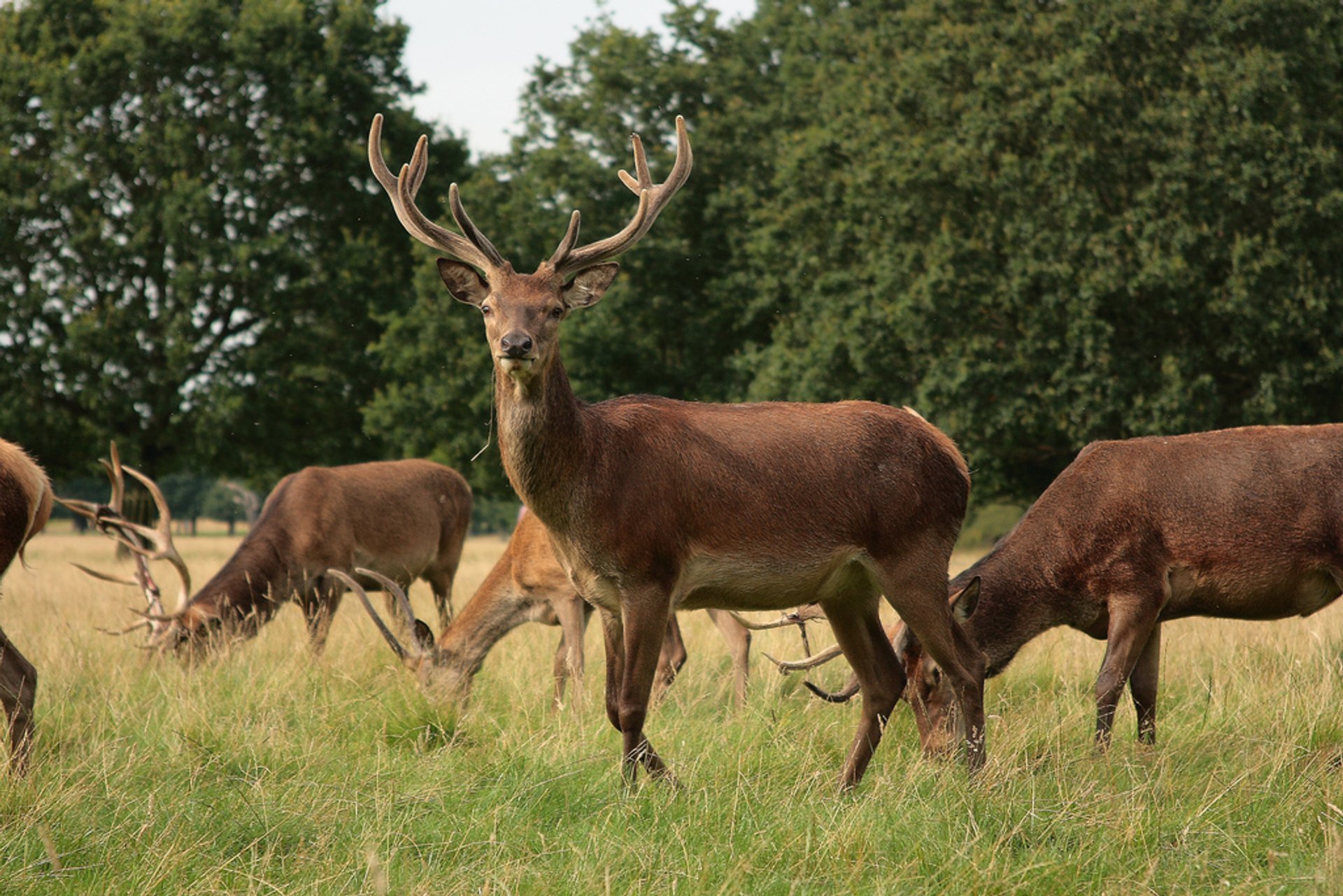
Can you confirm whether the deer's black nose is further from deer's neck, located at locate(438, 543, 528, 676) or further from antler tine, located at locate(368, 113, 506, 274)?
deer's neck, located at locate(438, 543, 528, 676)

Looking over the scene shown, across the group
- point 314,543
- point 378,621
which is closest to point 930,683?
point 378,621

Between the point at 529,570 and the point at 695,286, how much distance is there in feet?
56.0

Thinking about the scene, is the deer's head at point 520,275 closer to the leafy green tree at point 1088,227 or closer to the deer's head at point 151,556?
the deer's head at point 151,556

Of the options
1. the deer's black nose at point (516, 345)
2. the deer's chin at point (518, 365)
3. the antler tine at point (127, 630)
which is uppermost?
the deer's black nose at point (516, 345)

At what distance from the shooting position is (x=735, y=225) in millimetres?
23656

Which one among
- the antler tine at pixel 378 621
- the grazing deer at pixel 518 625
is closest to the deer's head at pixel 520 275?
the antler tine at pixel 378 621

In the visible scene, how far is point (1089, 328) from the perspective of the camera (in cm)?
1738

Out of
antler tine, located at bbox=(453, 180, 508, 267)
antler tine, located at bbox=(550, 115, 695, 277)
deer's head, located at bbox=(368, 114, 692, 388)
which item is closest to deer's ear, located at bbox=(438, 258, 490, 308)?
deer's head, located at bbox=(368, 114, 692, 388)

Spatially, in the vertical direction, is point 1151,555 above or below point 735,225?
below

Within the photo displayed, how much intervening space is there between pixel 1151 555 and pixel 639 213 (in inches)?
112

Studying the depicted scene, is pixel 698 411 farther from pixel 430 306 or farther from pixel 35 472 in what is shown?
pixel 430 306

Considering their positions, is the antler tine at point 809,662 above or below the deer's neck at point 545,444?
below

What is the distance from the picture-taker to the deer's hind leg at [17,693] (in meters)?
5.29

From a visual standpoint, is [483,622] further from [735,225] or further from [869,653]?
[735,225]
